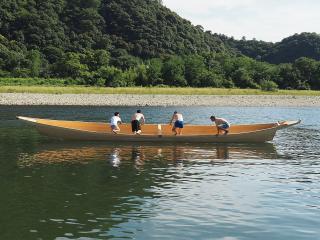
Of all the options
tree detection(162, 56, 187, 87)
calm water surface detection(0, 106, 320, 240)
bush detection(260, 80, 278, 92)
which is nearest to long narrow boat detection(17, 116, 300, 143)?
calm water surface detection(0, 106, 320, 240)

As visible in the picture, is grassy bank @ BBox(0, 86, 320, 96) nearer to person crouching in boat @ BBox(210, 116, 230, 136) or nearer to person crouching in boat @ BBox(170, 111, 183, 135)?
person crouching in boat @ BBox(170, 111, 183, 135)

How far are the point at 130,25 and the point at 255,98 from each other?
2908 inches

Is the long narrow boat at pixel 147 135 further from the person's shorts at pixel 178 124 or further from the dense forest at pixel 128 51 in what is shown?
the dense forest at pixel 128 51

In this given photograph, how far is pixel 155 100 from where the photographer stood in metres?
78.2

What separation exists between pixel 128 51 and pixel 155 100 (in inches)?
2624

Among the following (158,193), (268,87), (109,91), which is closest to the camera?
(158,193)

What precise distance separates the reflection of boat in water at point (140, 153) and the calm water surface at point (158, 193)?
0.05 metres

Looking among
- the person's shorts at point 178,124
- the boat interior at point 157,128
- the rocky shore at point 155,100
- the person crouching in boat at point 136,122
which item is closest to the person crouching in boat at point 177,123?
the person's shorts at point 178,124

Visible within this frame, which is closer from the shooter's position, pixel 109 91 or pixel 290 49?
pixel 109 91

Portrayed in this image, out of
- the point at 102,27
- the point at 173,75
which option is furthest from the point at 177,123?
the point at 102,27

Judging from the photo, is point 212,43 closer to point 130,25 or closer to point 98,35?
point 130,25

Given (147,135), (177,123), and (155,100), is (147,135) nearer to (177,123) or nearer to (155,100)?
(177,123)

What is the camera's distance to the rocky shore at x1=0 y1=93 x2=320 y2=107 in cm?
7331

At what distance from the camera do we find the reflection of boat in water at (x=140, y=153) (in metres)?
22.6
